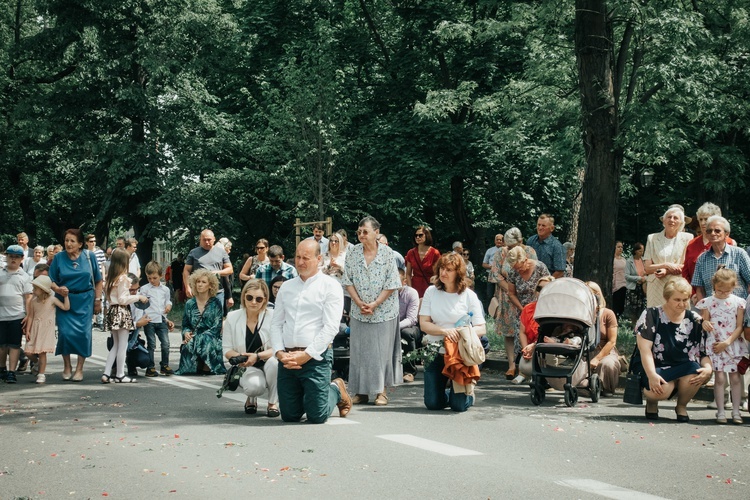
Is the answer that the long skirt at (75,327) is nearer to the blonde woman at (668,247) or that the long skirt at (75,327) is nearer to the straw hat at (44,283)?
the straw hat at (44,283)

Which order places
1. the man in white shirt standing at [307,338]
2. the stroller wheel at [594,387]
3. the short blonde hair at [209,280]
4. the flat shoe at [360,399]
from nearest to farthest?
the man in white shirt standing at [307,338] → the flat shoe at [360,399] → the stroller wheel at [594,387] → the short blonde hair at [209,280]

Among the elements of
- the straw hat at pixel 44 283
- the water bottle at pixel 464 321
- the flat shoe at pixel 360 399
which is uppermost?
the straw hat at pixel 44 283

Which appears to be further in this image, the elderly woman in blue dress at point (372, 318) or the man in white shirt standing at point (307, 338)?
the elderly woman in blue dress at point (372, 318)

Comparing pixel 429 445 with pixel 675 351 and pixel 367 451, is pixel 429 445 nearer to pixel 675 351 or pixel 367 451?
pixel 367 451

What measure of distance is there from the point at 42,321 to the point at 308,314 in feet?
18.5

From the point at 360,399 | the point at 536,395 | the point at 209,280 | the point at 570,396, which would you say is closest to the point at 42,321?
the point at 209,280

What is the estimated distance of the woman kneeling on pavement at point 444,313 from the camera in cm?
1090

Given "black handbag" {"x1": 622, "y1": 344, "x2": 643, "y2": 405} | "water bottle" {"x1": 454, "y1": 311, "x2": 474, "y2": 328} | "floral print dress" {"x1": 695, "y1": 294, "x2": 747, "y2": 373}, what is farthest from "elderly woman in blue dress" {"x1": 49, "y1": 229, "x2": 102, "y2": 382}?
"floral print dress" {"x1": 695, "y1": 294, "x2": 747, "y2": 373}

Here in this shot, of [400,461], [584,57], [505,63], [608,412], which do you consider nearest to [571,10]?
[584,57]

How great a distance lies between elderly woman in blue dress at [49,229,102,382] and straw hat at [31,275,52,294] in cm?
7

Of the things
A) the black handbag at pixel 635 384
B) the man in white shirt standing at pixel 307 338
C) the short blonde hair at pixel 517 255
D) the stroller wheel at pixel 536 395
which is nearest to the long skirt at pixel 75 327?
the man in white shirt standing at pixel 307 338

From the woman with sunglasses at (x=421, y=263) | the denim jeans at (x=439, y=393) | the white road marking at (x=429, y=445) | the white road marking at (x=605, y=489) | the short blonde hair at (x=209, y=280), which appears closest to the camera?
the white road marking at (x=605, y=489)

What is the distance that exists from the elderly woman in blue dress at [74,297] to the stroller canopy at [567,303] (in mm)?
5997

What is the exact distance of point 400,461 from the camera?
766 centimetres
